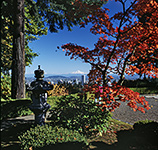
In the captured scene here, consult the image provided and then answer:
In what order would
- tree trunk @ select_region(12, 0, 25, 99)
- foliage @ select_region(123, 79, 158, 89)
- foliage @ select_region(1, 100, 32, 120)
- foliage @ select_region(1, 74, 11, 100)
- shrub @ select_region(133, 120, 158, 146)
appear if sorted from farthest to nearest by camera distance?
foliage @ select_region(123, 79, 158, 89), foliage @ select_region(1, 74, 11, 100), tree trunk @ select_region(12, 0, 25, 99), foliage @ select_region(1, 100, 32, 120), shrub @ select_region(133, 120, 158, 146)

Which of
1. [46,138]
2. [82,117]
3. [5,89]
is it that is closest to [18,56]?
[5,89]

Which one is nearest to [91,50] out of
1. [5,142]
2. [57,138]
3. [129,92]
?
[129,92]

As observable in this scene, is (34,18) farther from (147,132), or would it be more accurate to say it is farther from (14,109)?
(147,132)

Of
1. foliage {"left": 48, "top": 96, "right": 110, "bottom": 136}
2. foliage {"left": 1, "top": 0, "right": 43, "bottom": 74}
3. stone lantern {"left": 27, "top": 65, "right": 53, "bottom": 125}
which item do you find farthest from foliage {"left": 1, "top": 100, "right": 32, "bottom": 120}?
foliage {"left": 1, "top": 0, "right": 43, "bottom": 74}

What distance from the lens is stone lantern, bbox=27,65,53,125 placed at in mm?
4430

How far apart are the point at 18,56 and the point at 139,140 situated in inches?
301

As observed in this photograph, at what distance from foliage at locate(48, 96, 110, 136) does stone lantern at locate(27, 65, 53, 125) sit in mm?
549

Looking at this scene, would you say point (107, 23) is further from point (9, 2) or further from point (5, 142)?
point (9, 2)

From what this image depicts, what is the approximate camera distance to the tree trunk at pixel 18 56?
7938 millimetres

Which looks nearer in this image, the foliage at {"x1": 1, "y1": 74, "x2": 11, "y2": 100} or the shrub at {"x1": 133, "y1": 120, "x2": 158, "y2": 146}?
the shrub at {"x1": 133, "y1": 120, "x2": 158, "y2": 146}

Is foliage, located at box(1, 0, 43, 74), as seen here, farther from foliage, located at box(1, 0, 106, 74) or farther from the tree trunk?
the tree trunk

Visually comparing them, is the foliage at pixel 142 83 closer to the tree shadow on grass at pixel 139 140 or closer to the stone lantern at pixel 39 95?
the tree shadow on grass at pixel 139 140

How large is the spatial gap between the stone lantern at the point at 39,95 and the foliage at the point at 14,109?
312cm

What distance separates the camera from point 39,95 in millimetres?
4527
